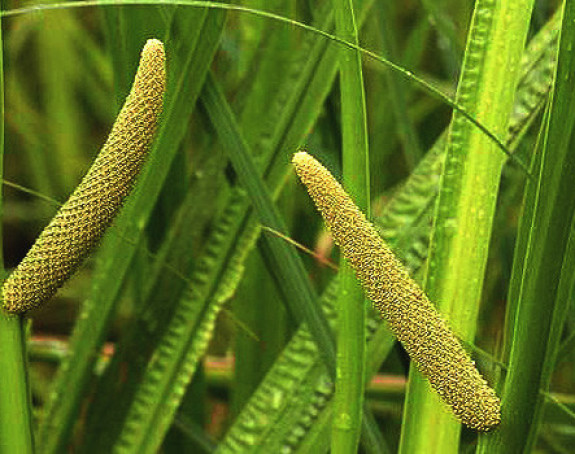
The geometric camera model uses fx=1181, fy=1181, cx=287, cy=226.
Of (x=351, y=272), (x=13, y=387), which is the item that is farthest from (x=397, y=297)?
(x=13, y=387)

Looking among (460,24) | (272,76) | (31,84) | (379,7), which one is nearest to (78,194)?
(272,76)

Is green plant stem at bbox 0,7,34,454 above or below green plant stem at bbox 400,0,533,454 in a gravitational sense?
below

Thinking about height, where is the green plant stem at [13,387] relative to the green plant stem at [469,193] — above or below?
below

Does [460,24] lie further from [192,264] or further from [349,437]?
[349,437]

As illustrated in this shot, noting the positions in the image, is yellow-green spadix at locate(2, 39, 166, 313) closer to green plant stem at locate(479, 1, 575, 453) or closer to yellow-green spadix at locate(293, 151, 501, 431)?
yellow-green spadix at locate(293, 151, 501, 431)

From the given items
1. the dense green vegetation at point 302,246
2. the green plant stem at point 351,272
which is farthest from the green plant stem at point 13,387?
the green plant stem at point 351,272

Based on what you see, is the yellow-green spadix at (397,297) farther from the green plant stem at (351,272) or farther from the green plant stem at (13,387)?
the green plant stem at (13,387)

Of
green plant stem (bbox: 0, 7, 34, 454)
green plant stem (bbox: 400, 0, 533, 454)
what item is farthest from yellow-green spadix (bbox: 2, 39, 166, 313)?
green plant stem (bbox: 400, 0, 533, 454)
